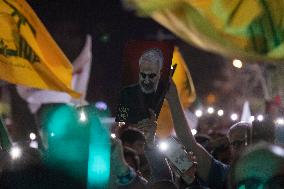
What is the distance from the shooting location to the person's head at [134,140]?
449cm

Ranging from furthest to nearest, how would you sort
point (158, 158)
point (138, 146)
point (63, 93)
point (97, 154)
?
point (63, 93) → point (138, 146) → point (158, 158) → point (97, 154)

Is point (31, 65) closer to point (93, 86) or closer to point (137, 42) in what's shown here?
point (137, 42)

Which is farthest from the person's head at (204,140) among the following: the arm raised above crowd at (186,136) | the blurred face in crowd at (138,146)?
the arm raised above crowd at (186,136)

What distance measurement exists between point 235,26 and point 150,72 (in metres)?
0.70

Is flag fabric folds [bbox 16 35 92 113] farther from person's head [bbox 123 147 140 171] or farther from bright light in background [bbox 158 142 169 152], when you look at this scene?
bright light in background [bbox 158 142 169 152]

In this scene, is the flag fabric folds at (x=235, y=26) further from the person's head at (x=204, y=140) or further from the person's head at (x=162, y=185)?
the person's head at (x=204, y=140)

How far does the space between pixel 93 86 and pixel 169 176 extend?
1154 centimetres

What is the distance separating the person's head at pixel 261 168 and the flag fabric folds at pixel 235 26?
101 cm

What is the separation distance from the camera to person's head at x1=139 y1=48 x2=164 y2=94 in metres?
3.70

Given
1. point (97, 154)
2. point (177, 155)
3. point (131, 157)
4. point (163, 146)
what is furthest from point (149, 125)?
point (97, 154)

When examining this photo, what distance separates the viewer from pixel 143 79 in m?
3.76

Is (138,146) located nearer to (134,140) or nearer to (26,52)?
(134,140)

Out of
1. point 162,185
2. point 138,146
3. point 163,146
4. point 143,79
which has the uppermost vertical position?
point 143,79

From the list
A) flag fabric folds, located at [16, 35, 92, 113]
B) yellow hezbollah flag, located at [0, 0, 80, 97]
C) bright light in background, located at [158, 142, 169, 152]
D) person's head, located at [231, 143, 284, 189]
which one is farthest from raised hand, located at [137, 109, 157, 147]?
flag fabric folds, located at [16, 35, 92, 113]
